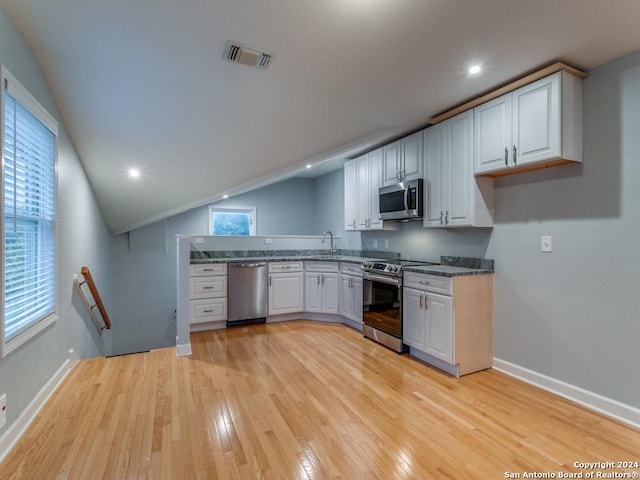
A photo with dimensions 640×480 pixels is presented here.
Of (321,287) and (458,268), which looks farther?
(321,287)

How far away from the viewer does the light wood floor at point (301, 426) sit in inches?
66.9

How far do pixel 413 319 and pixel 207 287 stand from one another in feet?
8.56

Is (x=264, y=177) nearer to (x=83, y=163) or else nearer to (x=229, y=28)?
(x=83, y=163)

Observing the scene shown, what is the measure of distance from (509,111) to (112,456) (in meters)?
3.60

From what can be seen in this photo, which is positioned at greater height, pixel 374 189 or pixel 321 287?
pixel 374 189

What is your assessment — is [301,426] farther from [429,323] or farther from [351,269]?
[351,269]

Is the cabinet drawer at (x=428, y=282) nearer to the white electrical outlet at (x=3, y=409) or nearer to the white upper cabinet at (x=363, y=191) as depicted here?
the white upper cabinet at (x=363, y=191)

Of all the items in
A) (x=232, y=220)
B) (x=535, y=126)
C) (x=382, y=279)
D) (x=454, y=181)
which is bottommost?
(x=382, y=279)

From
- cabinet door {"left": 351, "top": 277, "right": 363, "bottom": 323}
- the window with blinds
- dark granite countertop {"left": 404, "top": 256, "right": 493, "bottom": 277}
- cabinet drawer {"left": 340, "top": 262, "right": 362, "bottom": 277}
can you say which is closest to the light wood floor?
the window with blinds

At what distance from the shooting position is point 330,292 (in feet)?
15.2

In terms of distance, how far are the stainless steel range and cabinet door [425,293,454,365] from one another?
381 millimetres

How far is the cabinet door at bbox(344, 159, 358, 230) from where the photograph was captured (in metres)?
4.66

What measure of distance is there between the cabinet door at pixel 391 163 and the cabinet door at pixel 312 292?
1674 millimetres

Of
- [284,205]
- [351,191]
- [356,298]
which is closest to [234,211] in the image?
[284,205]
